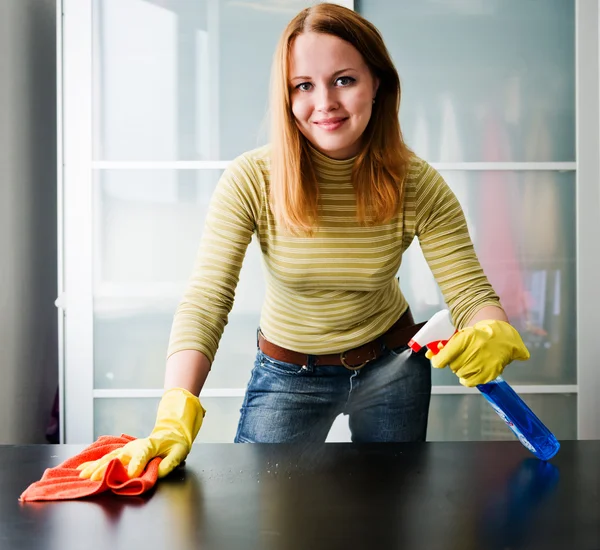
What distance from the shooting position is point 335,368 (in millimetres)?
1546

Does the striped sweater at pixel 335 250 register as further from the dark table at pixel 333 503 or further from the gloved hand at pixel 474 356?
the dark table at pixel 333 503

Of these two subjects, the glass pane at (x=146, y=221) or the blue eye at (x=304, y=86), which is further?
the glass pane at (x=146, y=221)

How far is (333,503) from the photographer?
3.06 ft

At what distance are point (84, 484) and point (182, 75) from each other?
5.12 feet

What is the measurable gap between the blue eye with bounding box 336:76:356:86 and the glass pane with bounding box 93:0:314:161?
0.87m

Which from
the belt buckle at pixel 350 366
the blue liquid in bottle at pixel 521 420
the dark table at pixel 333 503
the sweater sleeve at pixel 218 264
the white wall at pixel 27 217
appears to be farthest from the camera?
the white wall at pixel 27 217

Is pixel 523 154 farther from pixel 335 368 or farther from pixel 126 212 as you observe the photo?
pixel 126 212

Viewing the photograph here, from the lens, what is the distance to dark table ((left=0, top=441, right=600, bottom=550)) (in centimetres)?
82

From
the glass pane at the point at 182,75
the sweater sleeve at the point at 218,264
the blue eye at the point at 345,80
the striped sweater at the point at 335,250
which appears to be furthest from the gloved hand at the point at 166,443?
the glass pane at the point at 182,75

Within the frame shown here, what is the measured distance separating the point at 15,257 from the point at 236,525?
1719 mm

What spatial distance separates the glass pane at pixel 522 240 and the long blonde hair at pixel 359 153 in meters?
0.79

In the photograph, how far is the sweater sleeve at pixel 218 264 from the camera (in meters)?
1.28

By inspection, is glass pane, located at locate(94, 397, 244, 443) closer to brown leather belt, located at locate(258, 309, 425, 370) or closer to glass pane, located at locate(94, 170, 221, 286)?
glass pane, located at locate(94, 170, 221, 286)

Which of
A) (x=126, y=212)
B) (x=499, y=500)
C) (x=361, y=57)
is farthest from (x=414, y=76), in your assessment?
(x=499, y=500)
